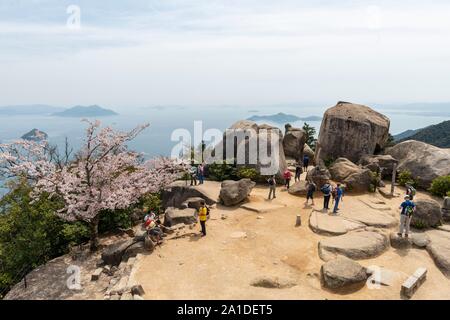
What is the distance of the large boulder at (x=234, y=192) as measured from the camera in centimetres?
2469

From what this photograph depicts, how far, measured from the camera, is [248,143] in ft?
102

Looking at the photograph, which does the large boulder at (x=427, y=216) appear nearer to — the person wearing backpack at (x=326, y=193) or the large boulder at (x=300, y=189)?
the person wearing backpack at (x=326, y=193)

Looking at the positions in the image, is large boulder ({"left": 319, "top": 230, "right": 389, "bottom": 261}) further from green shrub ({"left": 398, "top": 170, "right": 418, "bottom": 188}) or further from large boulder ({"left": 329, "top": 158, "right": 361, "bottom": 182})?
green shrub ({"left": 398, "top": 170, "right": 418, "bottom": 188})

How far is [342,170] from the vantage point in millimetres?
28641

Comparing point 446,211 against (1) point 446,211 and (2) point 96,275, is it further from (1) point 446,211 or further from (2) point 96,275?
(2) point 96,275

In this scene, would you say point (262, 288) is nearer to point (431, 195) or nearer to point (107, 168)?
point (107, 168)

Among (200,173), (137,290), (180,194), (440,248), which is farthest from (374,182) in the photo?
(137,290)

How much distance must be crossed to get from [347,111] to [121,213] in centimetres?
2333

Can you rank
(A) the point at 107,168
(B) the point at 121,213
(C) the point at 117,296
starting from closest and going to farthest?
(C) the point at 117,296 < (A) the point at 107,168 < (B) the point at 121,213

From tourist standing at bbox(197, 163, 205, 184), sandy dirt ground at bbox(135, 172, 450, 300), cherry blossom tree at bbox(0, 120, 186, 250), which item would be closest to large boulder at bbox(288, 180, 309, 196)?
sandy dirt ground at bbox(135, 172, 450, 300)

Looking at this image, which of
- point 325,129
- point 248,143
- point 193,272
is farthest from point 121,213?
point 325,129

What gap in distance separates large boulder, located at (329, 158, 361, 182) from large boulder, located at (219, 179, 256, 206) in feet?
27.0

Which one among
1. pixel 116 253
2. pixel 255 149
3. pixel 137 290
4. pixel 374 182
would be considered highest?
pixel 255 149

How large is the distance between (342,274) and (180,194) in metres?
15.4
